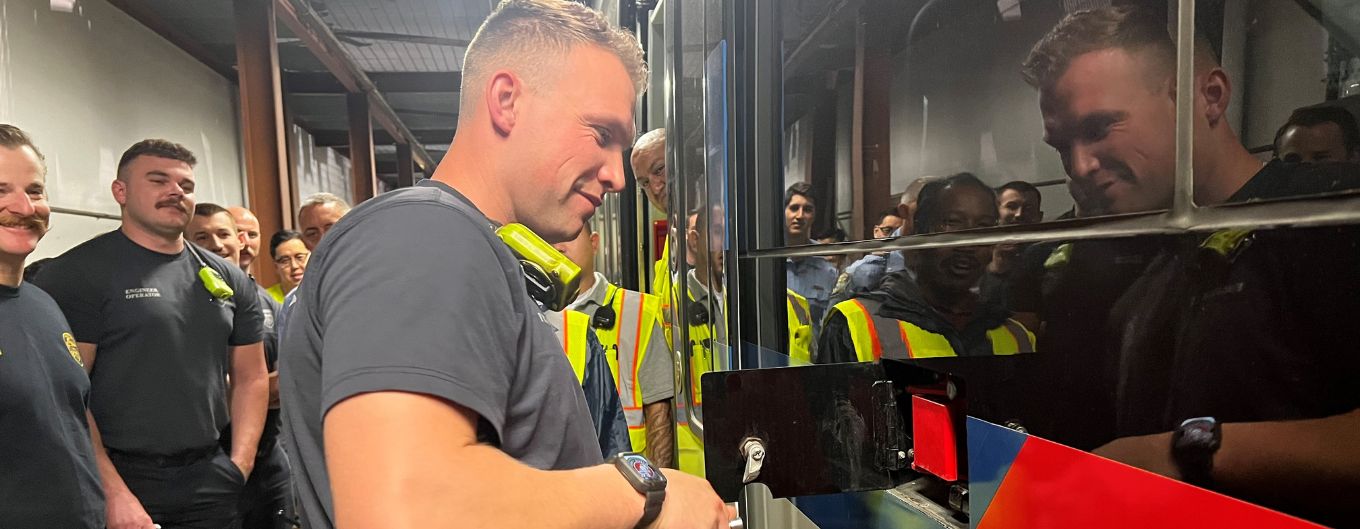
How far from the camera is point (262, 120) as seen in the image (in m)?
4.84

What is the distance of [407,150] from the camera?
10.5 m

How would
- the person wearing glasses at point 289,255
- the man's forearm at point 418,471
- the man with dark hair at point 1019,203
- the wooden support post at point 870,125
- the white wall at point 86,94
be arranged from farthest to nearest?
the person wearing glasses at point 289,255
the white wall at point 86,94
the wooden support post at point 870,125
the man's forearm at point 418,471
the man with dark hair at point 1019,203

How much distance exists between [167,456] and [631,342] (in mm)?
1650

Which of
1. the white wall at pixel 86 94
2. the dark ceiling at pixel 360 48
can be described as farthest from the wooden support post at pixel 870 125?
the dark ceiling at pixel 360 48

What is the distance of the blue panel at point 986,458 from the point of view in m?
0.59

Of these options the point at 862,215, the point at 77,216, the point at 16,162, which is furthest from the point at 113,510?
the point at 862,215

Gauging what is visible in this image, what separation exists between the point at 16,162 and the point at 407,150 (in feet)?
28.1

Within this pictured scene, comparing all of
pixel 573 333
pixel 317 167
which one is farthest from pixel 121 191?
pixel 317 167

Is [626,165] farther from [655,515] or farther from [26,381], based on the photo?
[655,515]

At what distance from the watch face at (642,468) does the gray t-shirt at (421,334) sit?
9 centimetres

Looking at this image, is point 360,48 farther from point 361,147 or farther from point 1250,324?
point 1250,324

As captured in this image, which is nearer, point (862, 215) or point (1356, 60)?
point (1356, 60)

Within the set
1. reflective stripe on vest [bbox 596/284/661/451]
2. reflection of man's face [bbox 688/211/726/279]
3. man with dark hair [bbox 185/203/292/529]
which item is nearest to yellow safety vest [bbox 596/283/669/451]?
reflective stripe on vest [bbox 596/284/661/451]

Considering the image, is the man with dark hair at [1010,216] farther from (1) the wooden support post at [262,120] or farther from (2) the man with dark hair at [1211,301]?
(1) the wooden support post at [262,120]
